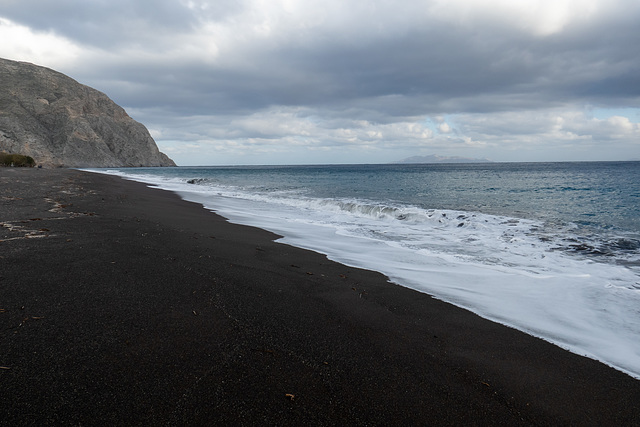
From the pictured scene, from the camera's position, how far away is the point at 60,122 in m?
94.8

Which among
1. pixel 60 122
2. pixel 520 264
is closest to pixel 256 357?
pixel 520 264

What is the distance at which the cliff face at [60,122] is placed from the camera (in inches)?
3174

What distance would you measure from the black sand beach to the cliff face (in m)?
94.3

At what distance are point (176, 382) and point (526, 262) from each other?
6.62 m

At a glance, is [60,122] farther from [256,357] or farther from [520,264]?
[256,357]

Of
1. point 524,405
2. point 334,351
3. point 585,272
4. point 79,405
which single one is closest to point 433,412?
point 524,405

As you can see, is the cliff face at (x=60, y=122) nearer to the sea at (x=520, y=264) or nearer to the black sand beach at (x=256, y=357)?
the sea at (x=520, y=264)

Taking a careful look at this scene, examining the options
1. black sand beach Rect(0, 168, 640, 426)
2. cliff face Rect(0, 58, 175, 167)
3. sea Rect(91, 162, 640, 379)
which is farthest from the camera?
cliff face Rect(0, 58, 175, 167)

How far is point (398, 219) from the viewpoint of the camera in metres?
12.8

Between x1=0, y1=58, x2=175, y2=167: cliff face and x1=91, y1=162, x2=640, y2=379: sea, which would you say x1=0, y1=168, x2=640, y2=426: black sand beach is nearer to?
x1=91, y1=162, x2=640, y2=379: sea

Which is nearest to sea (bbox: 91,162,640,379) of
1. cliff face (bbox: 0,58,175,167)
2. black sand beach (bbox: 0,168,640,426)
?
black sand beach (bbox: 0,168,640,426)

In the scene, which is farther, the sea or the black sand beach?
the sea

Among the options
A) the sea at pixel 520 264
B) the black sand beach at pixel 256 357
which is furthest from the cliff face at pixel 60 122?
the black sand beach at pixel 256 357

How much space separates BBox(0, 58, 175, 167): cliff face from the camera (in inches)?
3174
